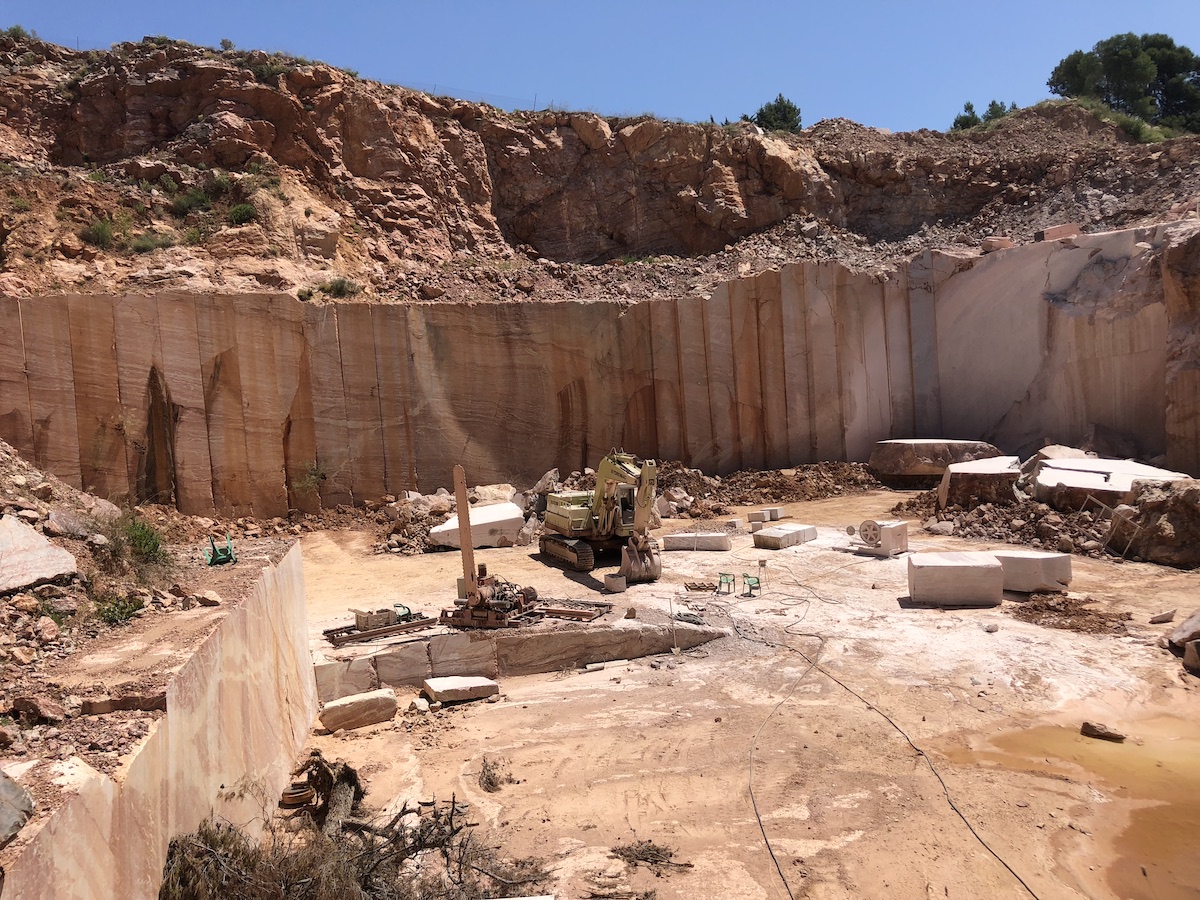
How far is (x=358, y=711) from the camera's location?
7480 millimetres

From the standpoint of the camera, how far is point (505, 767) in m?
6.49

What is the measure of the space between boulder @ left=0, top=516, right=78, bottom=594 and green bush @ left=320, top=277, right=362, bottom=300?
42.0 ft

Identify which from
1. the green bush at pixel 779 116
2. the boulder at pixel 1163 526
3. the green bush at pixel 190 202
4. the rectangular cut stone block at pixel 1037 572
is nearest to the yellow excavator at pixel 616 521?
the rectangular cut stone block at pixel 1037 572

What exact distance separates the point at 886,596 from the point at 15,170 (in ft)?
68.5

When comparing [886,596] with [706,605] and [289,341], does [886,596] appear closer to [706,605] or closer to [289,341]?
[706,605]

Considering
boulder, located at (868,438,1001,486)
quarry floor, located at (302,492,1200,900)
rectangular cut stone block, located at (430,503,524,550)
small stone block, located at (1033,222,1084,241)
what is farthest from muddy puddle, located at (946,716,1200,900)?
small stone block, located at (1033,222,1084,241)

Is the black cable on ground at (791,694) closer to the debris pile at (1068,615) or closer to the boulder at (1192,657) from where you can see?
the debris pile at (1068,615)

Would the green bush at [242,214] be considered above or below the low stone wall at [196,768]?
above

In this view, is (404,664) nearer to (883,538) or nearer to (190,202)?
(883,538)

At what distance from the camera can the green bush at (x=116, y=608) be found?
5539 mm

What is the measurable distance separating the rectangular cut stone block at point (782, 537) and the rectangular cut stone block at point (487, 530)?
4.18m

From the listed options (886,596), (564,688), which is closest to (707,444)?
(886,596)

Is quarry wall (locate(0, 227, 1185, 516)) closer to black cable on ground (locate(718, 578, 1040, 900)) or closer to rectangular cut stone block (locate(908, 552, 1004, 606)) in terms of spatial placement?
rectangular cut stone block (locate(908, 552, 1004, 606))

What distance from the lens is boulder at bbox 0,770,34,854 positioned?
2.67 metres
